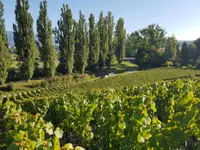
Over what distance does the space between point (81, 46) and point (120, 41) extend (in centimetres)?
1660

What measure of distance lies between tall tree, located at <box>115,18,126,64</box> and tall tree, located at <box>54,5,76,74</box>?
1743 centimetres

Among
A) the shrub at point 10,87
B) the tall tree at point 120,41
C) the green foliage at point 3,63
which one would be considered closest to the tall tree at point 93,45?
the tall tree at point 120,41

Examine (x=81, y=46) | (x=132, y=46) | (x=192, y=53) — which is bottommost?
(x=192, y=53)

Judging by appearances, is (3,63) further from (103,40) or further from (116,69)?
(116,69)

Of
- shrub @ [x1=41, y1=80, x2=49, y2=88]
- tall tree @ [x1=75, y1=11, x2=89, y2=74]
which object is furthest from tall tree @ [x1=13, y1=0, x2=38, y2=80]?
tall tree @ [x1=75, y1=11, x2=89, y2=74]

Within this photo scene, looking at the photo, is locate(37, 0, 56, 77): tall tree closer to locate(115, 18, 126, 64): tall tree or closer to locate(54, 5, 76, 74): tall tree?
locate(54, 5, 76, 74): tall tree

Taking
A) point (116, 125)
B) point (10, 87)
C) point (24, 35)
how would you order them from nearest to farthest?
point (116, 125) → point (10, 87) → point (24, 35)

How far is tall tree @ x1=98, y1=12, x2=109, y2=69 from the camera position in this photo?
1990 inches

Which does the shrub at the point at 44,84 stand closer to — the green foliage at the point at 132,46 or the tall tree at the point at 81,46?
the tall tree at the point at 81,46

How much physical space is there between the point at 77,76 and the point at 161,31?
48.5m

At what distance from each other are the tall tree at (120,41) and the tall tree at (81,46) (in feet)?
44.8

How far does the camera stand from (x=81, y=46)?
44.3m

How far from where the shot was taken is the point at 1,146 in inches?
438

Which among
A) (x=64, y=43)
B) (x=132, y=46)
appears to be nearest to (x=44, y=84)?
(x=64, y=43)
